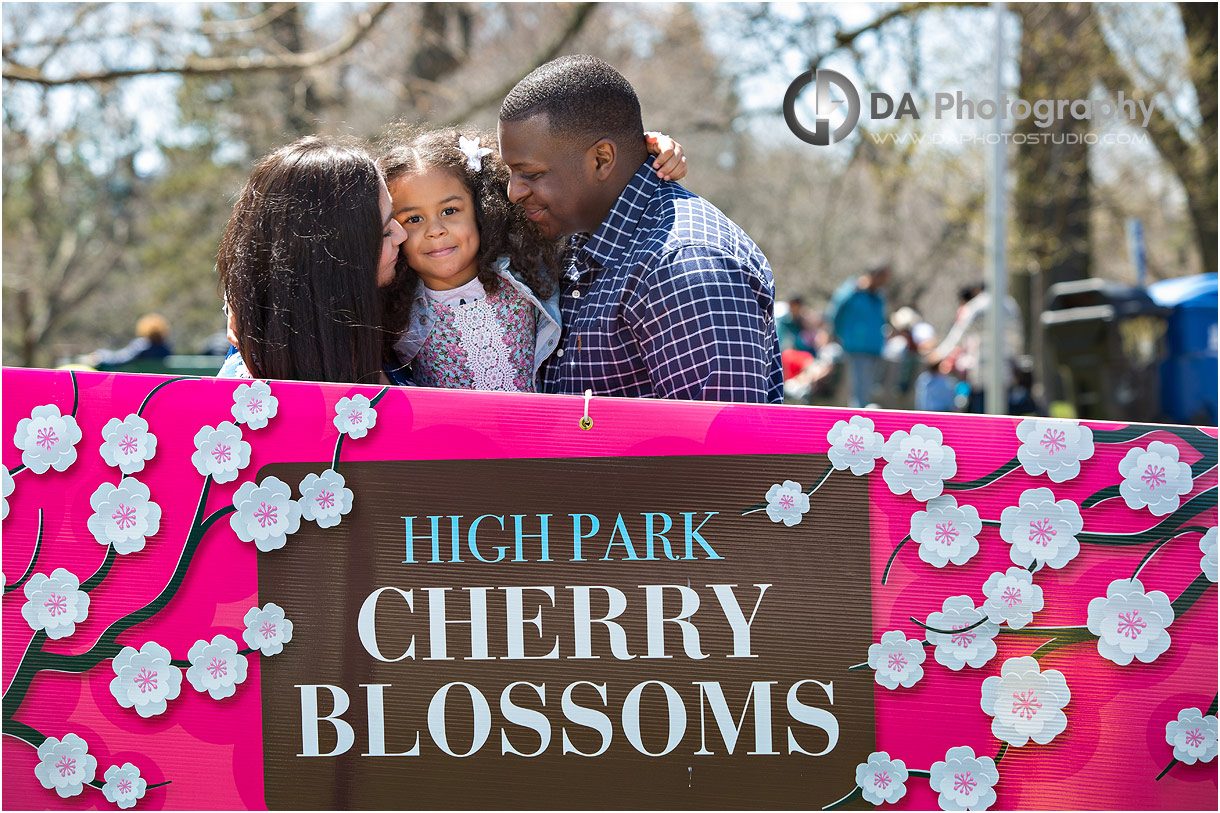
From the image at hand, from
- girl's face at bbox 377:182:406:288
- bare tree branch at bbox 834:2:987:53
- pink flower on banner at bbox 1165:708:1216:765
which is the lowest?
pink flower on banner at bbox 1165:708:1216:765

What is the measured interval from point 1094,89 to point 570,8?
6.00m

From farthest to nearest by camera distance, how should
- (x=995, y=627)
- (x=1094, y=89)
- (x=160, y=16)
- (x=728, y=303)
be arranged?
(x=1094, y=89), (x=160, y=16), (x=728, y=303), (x=995, y=627)

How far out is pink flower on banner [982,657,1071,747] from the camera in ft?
6.56

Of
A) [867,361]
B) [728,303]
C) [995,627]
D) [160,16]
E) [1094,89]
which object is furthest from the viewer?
[1094,89]

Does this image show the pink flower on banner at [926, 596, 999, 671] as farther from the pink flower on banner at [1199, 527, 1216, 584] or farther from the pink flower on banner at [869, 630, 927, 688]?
the pink flower on banner at [1199, 527, 1216, 584]

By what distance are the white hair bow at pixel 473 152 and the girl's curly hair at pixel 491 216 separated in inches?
0.4

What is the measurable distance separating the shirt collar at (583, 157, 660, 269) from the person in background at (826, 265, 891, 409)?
320 inches

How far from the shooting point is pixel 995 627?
78.6 inches

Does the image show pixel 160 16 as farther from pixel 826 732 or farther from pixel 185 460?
pixel 826 732

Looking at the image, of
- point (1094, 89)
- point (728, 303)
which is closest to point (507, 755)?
point (728, 303)

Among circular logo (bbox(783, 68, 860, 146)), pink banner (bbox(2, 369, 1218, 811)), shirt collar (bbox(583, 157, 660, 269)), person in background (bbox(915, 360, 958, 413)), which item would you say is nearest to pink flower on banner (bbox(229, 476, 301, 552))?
pink banner (bbox(2, 369, 1218, 811))

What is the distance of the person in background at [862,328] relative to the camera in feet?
34.3

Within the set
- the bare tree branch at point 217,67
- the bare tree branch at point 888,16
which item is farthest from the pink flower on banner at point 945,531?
the bare tree branch at point 888,16

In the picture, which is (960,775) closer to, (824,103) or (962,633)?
(962,633)
